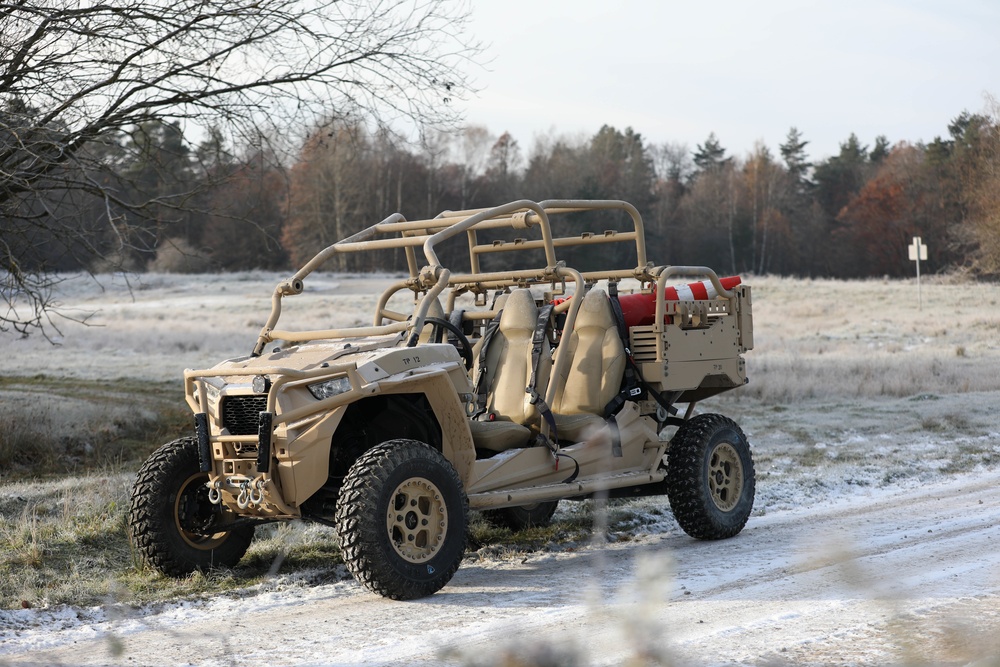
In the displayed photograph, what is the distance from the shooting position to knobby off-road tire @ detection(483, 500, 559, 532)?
891 cm

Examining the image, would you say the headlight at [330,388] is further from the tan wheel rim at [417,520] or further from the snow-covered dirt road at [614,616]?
the snow-covered dirt road at [614,616]

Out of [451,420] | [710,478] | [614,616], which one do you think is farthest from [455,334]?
[614,616]

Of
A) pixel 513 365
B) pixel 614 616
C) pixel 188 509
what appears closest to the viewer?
pixel 614 616

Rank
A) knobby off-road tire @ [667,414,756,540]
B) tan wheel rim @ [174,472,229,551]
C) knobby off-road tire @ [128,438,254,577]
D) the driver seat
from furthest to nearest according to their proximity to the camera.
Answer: the driver seat, knobby off-road tire @ [667,414,756,540], tan wheel rim @ [174,472,229,551], knobby off-road tire @ [128,438,254,577]

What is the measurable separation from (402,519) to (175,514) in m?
1.54

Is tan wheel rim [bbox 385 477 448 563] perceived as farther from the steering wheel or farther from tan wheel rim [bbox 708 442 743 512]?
tan wheel rim [bbox 708 442 743 512]

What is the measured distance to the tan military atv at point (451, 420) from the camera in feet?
21.2

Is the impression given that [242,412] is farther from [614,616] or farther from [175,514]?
[614,616]

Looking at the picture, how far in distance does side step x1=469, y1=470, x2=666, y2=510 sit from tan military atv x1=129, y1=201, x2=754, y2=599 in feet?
0.05

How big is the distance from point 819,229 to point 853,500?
66757mm

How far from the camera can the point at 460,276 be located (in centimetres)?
895

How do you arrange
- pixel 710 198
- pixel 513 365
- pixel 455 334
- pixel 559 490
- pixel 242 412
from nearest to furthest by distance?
1. pixel 242 412
2. pixel 559 490
3. pixel 455 334
4. pixel 513 365
5. pixel 710 198

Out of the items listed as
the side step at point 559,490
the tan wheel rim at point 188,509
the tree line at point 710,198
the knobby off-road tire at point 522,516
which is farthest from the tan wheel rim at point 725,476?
the tree line at point 710,198

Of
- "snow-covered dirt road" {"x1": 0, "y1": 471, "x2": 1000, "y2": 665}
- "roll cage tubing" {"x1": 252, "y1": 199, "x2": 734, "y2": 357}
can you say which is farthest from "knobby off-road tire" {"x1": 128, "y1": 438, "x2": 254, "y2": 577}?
"roll cage tubing" {"x1": 252, "y1": 199, "x2": 734, "y2": 357}
